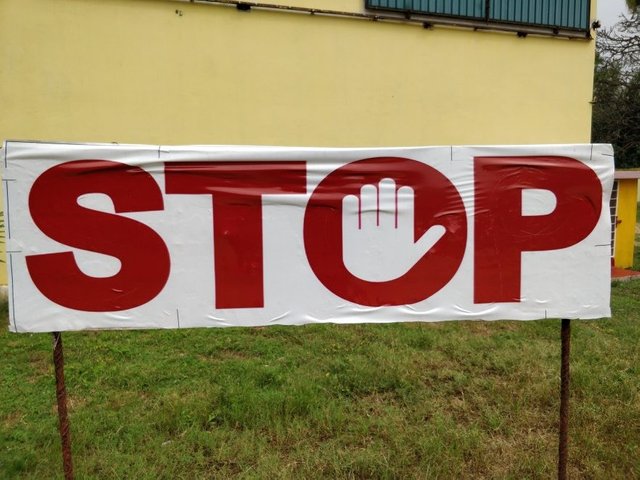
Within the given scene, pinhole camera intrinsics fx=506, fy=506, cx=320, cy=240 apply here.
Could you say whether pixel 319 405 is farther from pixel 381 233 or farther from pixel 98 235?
pixel 98 235

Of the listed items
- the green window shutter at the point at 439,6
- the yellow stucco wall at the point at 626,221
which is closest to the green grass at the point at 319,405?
the green window shutter at the point at 439,6

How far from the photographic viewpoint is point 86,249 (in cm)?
208

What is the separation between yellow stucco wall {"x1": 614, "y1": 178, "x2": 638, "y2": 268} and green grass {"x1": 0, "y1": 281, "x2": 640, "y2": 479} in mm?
4322

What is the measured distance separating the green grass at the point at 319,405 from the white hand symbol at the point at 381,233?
1.12m

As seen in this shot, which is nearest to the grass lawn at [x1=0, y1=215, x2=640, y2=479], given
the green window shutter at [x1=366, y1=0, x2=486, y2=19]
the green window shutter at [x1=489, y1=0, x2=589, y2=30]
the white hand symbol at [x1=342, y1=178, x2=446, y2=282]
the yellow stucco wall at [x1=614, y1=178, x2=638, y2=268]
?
the white hand symbol at [x1=342, y1=178, x2=446, y2=282]

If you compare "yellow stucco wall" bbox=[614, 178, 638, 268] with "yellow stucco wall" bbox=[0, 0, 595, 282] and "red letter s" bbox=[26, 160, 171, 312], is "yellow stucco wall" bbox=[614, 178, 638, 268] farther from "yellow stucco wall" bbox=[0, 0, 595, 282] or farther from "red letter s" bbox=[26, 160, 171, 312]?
"red letter s" bbox=[26, 160, 171, 312]

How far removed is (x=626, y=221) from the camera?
27.6 ft

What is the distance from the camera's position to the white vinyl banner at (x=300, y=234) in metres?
2.06

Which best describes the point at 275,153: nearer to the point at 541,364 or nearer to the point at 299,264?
the point at 299,264

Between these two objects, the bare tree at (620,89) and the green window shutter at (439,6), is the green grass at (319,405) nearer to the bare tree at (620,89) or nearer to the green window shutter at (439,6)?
the green window shutter at (439,6)

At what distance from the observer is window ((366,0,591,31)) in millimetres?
6625

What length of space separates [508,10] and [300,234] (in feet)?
20.9

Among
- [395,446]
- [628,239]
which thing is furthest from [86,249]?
[628,239]

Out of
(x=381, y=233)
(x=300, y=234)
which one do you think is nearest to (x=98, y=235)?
(x=300, y=234)
